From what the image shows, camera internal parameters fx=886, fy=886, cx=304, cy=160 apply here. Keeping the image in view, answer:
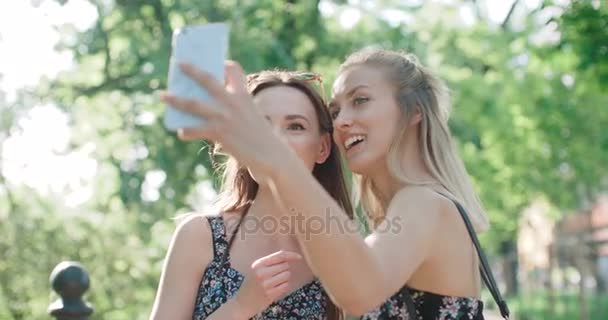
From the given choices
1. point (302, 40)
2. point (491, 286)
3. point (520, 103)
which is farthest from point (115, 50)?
point (491, 286)

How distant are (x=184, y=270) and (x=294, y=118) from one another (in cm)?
59

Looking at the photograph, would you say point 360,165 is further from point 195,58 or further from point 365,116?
point 195,58

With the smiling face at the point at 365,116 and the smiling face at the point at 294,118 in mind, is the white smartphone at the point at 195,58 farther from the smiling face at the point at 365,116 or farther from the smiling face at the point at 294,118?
the smiling face at the point at 294,118

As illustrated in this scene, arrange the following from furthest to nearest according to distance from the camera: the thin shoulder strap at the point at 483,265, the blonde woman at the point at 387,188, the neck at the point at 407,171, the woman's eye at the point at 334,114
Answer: the woman's eye at the point at 334,114, the neck at the point at 407,171, the thin shoulder strap at the point at 483,265, the blonde woman at the point at 387,188

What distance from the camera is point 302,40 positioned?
A: 454 inches

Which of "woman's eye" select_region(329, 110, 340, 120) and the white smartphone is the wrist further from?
the white smartphone

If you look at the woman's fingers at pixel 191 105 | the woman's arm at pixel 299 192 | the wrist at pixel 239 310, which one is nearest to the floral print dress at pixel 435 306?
the woman's arm at pixel 299 192

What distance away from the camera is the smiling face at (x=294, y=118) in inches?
110

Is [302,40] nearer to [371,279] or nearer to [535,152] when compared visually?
[535,152]

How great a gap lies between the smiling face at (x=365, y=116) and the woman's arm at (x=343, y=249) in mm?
432

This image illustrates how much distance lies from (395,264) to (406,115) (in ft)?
2.14

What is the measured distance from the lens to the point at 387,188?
2504 millimetres

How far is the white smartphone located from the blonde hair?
0.96 metres

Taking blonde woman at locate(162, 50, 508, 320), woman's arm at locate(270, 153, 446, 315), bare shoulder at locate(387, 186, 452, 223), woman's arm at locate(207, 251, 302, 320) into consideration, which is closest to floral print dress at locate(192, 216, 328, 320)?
woman's arm at locate(207, 251, 302, 320)
